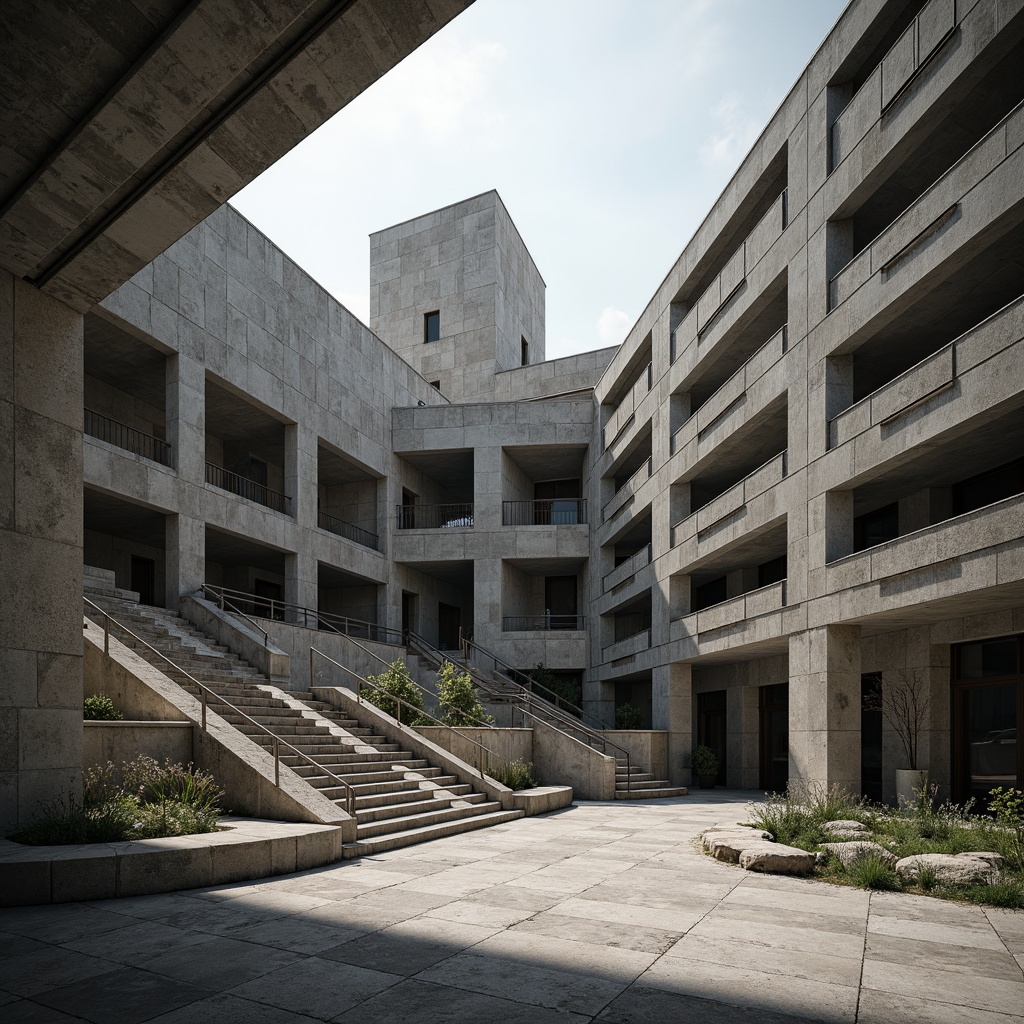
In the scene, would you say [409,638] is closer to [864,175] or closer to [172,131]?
[864,175]

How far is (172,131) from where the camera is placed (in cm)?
752

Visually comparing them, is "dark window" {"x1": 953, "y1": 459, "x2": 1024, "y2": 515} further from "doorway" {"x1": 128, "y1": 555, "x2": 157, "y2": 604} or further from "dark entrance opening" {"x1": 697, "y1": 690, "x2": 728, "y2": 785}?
"doorway" {"x1": 128, "y1": 555, "x2": 157, "y2": 604}

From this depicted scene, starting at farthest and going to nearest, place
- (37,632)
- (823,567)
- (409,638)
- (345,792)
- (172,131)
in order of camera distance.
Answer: (409,638) → (823,567) → (345,792) → (37,632) → (172,131)

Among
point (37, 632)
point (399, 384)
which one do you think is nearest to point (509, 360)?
point (399, 384)

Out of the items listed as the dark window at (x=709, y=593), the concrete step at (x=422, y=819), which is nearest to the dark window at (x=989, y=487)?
the concrete step at (x=422, y=819)

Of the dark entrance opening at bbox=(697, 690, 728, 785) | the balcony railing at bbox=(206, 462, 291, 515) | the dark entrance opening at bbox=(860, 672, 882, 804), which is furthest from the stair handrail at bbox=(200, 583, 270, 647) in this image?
the dark entrance opening at bbox=(697, 690, 728, 785)

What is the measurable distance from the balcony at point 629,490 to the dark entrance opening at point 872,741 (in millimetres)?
10412

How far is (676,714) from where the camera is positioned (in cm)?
2598

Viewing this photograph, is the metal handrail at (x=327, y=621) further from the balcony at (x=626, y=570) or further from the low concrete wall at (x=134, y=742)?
the low concrete wall at (x=134, y=742)

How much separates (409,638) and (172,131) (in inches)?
1048

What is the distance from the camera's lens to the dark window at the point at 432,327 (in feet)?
145

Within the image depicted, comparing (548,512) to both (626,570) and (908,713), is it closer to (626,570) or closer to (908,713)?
(626,570)

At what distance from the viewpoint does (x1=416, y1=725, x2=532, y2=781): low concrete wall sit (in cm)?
1862

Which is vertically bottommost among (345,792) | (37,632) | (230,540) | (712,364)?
(345,792)
